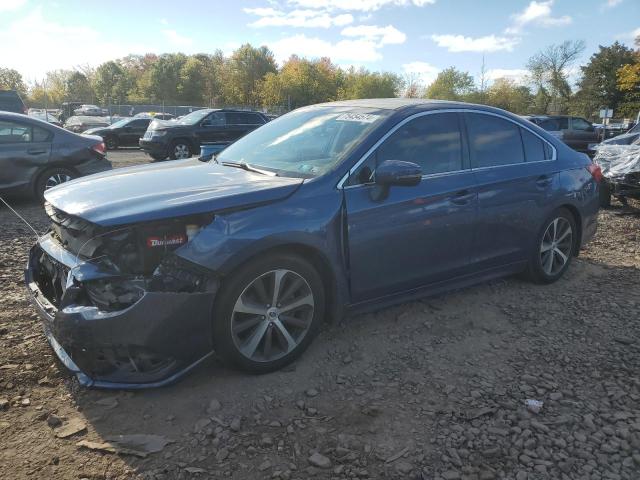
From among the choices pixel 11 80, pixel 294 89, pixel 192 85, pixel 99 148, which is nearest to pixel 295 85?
pixel 294 89

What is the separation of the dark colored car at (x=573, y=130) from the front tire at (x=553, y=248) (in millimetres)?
15832

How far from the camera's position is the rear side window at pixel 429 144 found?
368cm

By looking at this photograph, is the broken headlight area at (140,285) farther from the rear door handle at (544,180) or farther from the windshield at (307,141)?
the rear door handle at (544,180)

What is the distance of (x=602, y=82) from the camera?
177 ft

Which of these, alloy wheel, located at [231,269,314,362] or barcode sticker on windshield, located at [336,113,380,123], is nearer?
alloy wheel, located at [231,269,314,362]

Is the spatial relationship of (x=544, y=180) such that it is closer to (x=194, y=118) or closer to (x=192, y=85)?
(x=194, y=118)

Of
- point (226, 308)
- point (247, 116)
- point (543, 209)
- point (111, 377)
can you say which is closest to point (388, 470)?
→ point (226, 308)

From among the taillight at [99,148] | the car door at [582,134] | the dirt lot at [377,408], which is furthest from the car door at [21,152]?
the car door at [582,134]

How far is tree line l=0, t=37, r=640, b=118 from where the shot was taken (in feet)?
177

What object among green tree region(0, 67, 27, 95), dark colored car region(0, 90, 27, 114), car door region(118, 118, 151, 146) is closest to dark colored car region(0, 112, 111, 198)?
dark colored car region(0, 90, 27, 114)

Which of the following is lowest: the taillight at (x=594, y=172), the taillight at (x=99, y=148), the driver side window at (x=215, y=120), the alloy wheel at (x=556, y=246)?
the alloy wheel at (x=556, y=246)

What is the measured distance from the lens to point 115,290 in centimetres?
278

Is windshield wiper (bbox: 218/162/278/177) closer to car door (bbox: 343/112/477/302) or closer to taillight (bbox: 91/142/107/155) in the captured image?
car door (bbox: 343/112/477/302)

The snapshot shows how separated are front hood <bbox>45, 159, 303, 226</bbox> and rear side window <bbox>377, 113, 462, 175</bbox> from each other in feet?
2.66
